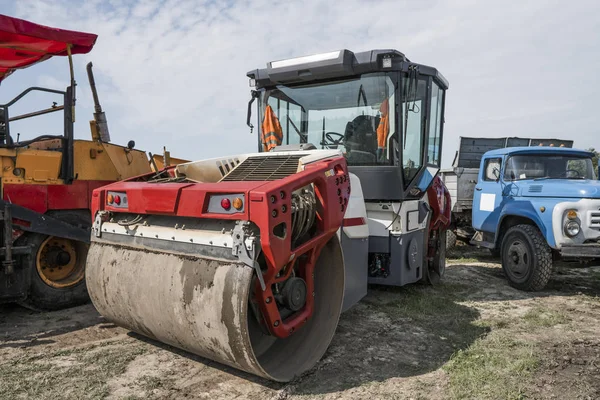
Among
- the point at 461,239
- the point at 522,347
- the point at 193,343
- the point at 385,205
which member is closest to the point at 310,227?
the point at 193,343

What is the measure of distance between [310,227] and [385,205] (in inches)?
68.8

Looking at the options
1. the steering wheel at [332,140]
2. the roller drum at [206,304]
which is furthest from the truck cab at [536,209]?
the roller drum at [206,304]

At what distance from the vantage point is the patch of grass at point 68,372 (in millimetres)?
2920

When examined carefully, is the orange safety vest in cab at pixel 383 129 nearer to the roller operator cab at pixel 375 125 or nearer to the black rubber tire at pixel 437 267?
the roller operator cab at pixel 375 125

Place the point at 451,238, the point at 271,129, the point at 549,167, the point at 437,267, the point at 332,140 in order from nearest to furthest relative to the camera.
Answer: the point at 332,140 → the point at 271,129 → the point at 437,267 → the point at 549,167 → the point at 451,238

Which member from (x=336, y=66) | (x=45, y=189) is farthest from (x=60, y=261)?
(x=336, y=66)

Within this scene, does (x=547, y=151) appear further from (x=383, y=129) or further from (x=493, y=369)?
(x=493, y=369)

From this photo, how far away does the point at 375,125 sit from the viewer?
498cm

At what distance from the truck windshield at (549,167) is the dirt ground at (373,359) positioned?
2.16 metres

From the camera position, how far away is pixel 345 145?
16.8ft

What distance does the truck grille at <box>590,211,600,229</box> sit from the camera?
18.5 ft

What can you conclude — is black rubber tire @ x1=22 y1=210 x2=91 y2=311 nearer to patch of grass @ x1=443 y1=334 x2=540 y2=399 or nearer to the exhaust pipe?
the exhaust pipe

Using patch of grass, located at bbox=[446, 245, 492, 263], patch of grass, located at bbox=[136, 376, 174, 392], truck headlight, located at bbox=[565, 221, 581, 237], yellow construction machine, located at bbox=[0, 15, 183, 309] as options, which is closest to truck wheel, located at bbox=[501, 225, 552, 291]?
truck headlight, located at bbox=[565, 221, 581, 237]

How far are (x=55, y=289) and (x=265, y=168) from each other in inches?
108
